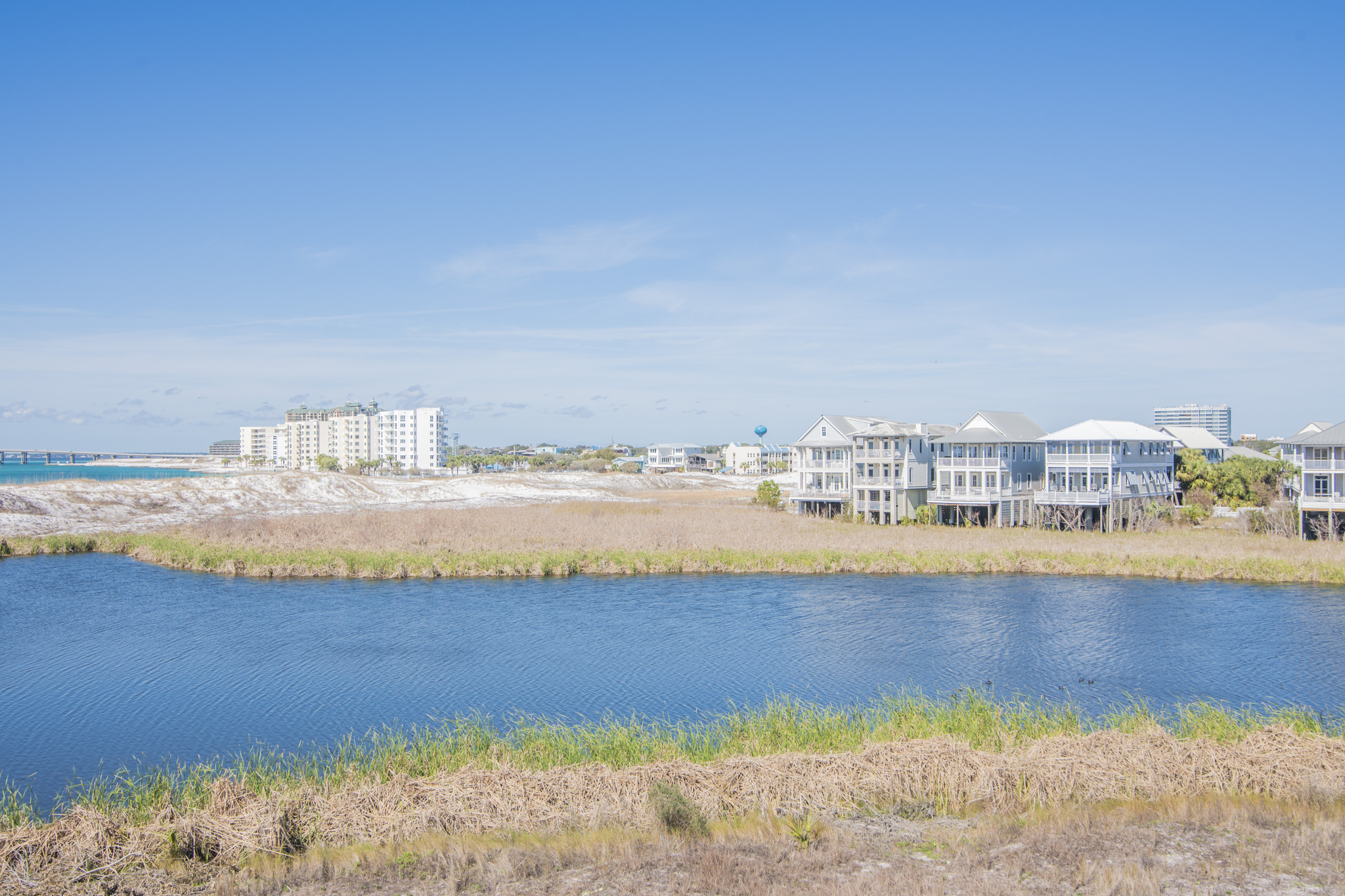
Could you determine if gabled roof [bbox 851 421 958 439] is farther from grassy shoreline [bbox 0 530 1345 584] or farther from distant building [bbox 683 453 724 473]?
distant building [bbox 683 453 724 473]

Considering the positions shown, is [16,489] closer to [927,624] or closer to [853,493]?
[853,493]

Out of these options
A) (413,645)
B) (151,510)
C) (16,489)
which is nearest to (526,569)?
(413,645)

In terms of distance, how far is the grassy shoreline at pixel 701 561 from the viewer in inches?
1454

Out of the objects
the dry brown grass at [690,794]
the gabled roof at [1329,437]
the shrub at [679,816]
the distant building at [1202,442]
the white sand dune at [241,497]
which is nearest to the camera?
the dry brown grass at [690,794]

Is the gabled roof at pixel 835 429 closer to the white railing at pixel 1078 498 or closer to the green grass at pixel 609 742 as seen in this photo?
the white railing at pixel 1078 498

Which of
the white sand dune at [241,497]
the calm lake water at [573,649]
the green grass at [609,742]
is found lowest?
the calm lake water at [573,649]

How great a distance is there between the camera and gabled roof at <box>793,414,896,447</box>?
6091 cm

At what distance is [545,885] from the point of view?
33.2 ft

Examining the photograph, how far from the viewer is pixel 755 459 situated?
532 ft

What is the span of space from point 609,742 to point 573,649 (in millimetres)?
10582

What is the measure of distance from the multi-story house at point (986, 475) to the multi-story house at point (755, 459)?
312 feet

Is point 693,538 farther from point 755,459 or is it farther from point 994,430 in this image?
point 755,459

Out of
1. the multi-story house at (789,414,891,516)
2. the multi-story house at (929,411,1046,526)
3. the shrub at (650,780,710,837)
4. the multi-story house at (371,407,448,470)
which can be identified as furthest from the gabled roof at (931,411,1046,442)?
the multi-story house at (371,407,448,470)

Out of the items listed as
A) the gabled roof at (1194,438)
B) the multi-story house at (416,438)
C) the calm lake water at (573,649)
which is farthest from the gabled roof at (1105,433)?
the multi-story house at (416,438)
